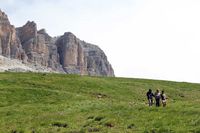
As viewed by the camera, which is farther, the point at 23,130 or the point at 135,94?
the point at 135,94

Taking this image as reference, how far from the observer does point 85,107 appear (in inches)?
1780

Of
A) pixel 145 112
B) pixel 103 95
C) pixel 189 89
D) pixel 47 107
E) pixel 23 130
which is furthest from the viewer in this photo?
pixel 189 89

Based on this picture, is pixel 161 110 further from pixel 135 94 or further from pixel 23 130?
pixel 135 94

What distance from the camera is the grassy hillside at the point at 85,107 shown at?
3012 centimetres

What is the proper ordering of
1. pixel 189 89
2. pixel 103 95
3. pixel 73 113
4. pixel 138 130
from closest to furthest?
pixel 138 130
pixel 73 113
pixel 103 95
pixel 189 89

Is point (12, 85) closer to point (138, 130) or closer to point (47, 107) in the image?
point (47, 107)

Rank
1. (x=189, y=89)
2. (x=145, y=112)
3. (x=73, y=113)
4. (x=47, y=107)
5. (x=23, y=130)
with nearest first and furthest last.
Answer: (x=23, y=130)
(x=145, y=112)
(x=73, y=113)
(x=47, y=107)
(x=189, y=89)

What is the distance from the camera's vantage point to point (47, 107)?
4803cm

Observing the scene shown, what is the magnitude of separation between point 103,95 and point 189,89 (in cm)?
2120

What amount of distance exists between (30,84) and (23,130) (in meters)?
35.3

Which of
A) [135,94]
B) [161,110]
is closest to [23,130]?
[161,110]

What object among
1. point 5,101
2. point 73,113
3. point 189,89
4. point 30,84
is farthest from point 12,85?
point 189,89

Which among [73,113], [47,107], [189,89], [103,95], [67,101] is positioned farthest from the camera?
[189,89]

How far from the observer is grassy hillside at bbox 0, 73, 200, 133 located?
30125mm
